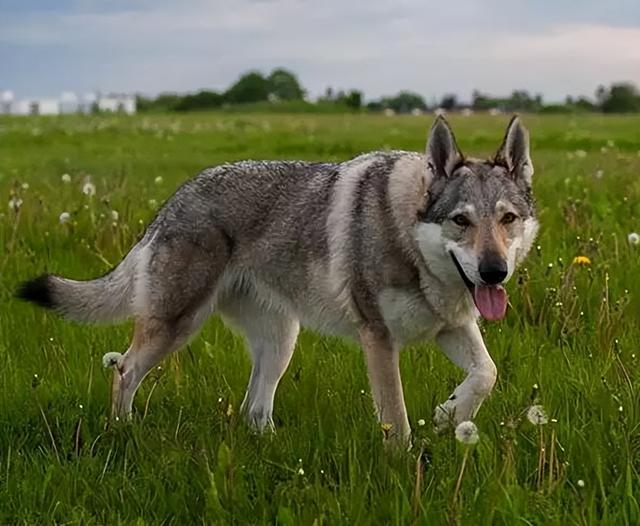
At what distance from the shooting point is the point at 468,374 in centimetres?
419

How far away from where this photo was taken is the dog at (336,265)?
13.1ft

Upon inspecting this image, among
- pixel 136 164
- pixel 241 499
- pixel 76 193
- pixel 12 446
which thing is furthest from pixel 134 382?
pixel 136 164


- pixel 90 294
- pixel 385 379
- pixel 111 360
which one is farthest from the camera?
pixel 90 294

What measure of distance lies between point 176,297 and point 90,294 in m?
0.51

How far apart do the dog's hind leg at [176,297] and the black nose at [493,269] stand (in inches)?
56.0

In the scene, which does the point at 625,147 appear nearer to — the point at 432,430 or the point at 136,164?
the point at 136,164

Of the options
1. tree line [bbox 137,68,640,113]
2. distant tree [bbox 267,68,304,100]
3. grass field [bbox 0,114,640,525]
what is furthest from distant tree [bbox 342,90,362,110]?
grass field [bbox 0,114,640,525]

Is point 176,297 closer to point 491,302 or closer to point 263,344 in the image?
point 263,344

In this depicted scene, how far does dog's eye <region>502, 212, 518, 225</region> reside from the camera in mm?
3928

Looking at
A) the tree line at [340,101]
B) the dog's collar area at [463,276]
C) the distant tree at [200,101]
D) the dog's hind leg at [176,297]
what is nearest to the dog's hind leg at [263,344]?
the dog's hind leg at [176,297]

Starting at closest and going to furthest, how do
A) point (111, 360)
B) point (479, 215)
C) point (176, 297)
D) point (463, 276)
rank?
point (479, 215) → point (463, 276) → point (111, 360) → point (176, 297)

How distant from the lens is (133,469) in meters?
3.81

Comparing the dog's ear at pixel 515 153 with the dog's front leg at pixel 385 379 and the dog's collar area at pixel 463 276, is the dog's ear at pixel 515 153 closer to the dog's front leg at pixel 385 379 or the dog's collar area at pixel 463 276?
the dog's collar area at pixel 463 276

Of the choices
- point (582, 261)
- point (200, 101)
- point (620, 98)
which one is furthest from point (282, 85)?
point (582, 261)
